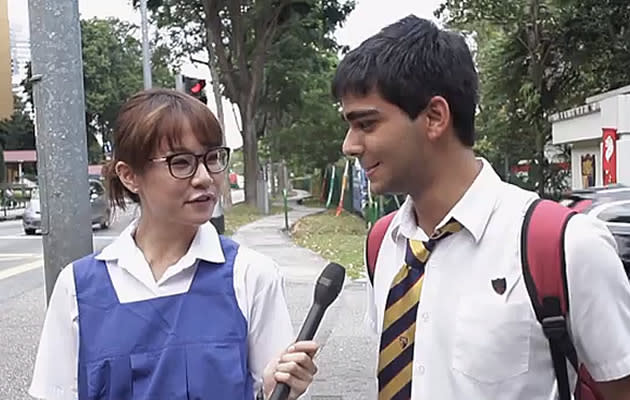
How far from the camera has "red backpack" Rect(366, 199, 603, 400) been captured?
59.4 inches

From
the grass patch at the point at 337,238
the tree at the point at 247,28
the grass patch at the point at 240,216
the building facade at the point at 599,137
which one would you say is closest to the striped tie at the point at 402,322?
the grass patch at the point at 337,238

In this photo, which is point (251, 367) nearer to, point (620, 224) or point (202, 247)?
point (202, 247)

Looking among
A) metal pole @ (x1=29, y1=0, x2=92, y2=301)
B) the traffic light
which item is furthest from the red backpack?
the traffic light

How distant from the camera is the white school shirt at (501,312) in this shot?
153 cm

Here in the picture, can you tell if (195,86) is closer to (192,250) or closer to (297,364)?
(192,250)

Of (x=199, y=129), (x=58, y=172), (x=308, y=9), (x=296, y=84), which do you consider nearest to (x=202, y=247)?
(x=199, y=129)

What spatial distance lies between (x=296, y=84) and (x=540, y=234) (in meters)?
28.3

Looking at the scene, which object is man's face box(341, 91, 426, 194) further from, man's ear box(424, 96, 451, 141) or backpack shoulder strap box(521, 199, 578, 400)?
backpack shoulder strap box(521, 199, 578, 400)

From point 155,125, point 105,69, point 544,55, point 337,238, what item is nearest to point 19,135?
point 105,69

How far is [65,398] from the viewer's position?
1925 mm

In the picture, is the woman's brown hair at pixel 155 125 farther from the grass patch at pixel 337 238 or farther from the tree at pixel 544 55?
the tree at pixel 544 55

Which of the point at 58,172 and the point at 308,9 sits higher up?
the point at 308,9

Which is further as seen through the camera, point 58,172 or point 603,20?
point 603,20

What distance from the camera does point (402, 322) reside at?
1.74 m
